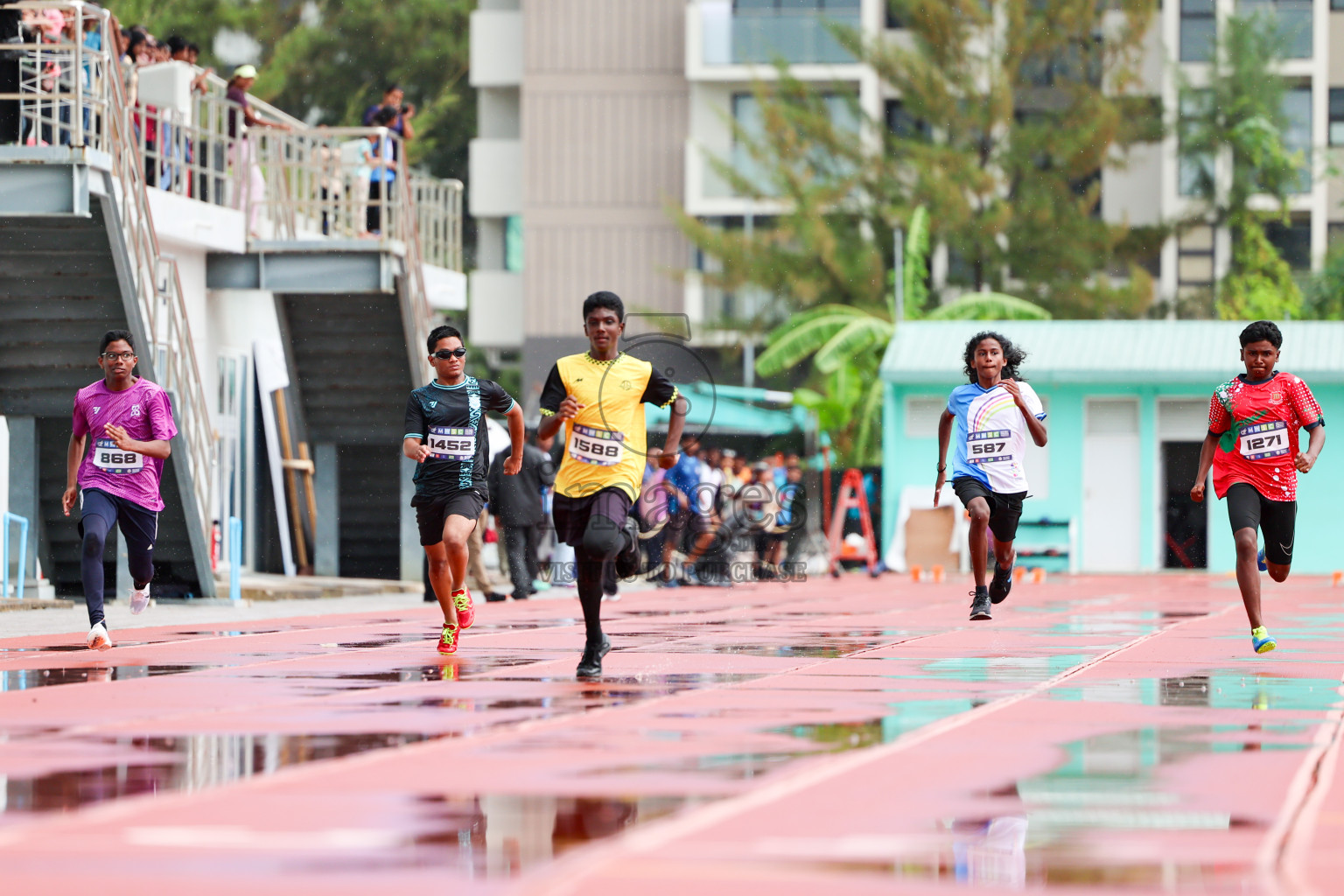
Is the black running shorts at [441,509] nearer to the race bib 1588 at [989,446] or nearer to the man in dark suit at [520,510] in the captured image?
the race bib 1588 at [989,446]

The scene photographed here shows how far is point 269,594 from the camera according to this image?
21109 millimetres

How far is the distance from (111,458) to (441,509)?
2.40 m

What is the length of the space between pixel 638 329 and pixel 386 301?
23.5 m

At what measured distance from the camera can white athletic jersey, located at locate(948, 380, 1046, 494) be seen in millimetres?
14070

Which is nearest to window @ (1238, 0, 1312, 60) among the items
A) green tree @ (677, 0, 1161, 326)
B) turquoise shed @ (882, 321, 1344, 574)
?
green tree @ (677, 0, 1161, 326)

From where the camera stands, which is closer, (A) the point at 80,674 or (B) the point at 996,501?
(A) the point at 80,674

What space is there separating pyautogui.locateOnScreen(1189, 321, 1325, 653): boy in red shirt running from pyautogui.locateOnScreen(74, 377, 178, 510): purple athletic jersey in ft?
20.1

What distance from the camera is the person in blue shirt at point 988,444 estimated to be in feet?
45.9

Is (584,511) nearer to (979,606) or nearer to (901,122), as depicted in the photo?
(979,606)

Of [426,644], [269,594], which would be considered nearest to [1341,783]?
[426,644]

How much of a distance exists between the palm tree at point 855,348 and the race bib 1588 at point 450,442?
1156 inches

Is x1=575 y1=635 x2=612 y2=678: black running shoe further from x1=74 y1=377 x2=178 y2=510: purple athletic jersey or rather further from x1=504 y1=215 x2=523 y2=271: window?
x1=504 y1=215 x2=523 y2=271: window

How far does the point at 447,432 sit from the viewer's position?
39.8 ft

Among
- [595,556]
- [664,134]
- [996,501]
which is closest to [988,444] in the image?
[996,501]
